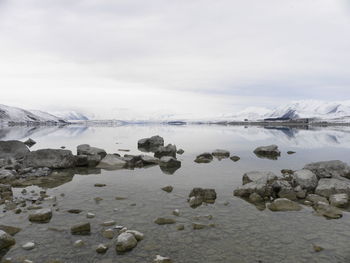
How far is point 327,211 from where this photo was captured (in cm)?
1499

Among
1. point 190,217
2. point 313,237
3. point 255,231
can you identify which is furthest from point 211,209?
point 313,237

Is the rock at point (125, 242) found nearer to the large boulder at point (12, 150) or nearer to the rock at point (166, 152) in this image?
the rock at point (166, 152)

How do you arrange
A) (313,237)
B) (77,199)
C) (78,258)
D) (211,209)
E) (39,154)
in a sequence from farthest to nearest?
(39,154), (77,199), (211,209), (313,237), (78,258)

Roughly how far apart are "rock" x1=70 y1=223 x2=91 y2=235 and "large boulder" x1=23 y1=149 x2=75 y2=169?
1684cm

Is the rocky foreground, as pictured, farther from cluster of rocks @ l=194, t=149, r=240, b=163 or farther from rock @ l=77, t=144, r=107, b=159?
cluster of rocks @ l=194, t=149, r=240, b=163

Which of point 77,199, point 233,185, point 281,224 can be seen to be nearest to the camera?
point 281,224

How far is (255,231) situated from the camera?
41.5ft

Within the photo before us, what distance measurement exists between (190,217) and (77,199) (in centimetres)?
747

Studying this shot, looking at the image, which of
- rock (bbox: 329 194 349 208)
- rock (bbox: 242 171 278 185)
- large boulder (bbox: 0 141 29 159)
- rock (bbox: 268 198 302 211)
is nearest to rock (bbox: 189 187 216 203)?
rock (bbox: 268 198 302 211)

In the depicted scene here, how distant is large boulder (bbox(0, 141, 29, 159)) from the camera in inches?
1306

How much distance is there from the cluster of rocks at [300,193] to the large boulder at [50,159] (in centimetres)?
1759

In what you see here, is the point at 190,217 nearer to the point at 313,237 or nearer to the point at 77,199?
the point at 313,237

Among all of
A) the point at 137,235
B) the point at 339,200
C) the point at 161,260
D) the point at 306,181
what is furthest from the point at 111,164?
the point at 339,200

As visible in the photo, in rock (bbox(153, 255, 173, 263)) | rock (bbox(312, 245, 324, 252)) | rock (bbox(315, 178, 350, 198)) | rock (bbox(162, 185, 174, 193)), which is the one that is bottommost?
rock (bbox(153, 255, 173, 263))
